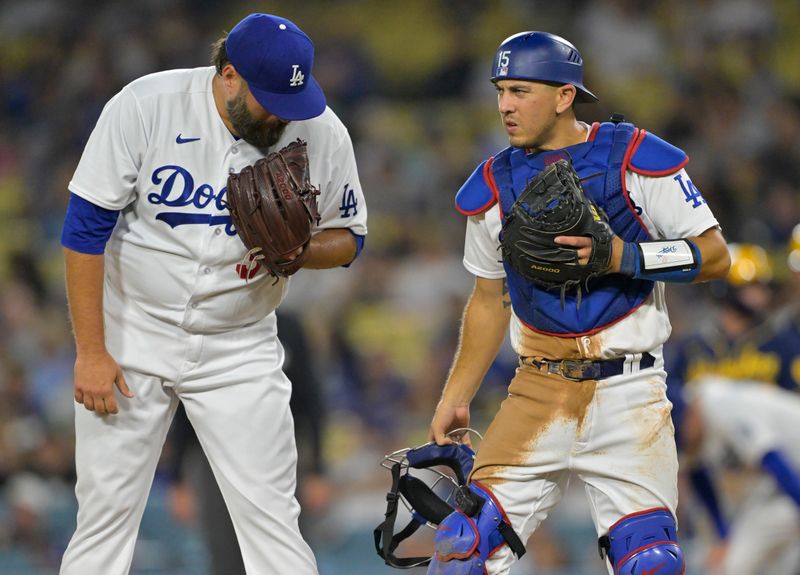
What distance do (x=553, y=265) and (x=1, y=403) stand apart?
6605 millimetres

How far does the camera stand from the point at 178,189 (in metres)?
4.14

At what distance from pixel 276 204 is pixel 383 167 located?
7.40 metres

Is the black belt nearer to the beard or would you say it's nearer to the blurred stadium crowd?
the beard

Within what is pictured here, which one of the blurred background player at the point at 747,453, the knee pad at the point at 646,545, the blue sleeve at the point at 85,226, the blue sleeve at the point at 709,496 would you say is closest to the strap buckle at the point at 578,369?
the knee pad at the point at 646,545

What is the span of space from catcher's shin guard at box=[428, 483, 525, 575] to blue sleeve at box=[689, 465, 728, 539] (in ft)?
10.5

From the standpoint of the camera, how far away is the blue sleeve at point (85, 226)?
4047 millimetres

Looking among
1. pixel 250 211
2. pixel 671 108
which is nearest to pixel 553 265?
pixel 250 211

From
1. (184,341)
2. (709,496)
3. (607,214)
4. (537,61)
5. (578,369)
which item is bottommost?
(709,496)

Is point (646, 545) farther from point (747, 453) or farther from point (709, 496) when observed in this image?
point (709, 496)

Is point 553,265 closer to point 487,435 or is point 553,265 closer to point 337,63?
point 487,435

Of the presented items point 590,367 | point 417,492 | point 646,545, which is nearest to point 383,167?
point 417,492

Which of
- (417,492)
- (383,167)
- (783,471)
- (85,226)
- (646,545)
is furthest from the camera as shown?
(383,167)

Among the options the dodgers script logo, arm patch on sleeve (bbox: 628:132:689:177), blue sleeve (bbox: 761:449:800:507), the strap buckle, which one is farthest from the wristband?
blue sleeve (bbox: 761:449:800:507)

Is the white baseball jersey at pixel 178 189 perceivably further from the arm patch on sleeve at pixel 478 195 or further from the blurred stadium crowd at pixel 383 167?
the blurred stadium crowd at pixel 383 167
